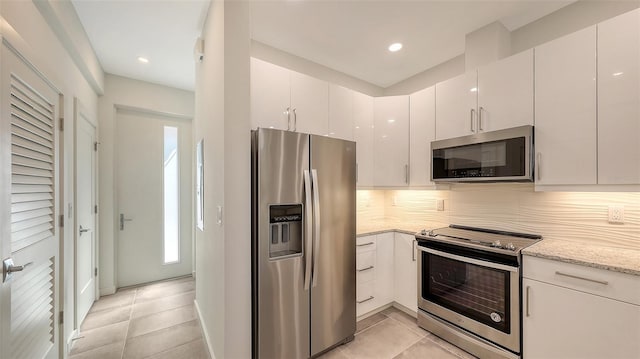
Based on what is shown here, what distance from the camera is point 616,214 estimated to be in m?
1.81

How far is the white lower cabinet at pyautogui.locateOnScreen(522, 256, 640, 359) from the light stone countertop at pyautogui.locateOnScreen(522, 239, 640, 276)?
0.13ft

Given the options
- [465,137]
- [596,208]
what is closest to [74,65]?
[465,137]

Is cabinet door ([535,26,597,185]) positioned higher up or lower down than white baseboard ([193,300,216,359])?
higher up

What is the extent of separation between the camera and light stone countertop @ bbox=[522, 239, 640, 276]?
144 centimetres

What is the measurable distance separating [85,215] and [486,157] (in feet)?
12.8

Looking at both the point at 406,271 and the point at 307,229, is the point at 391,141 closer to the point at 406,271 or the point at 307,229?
the point at 406,271

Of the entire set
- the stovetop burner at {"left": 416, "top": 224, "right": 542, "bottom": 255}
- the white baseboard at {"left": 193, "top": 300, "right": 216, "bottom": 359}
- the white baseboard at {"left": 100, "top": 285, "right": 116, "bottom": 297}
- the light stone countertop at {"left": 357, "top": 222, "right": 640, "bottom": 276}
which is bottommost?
the white baseboard at {"left": 100, "top": 285, "right": 116, "bottom": 297}

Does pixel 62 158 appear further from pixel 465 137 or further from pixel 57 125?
pixel 465 137

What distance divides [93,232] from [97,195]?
45 centimetres

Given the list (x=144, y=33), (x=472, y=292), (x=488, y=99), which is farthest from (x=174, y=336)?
(x=488, y=99)

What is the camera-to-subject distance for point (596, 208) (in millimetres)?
1903

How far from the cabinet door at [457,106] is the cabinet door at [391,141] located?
37cm

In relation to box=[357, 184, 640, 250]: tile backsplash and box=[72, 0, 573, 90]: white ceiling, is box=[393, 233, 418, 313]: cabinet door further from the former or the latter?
box=[72, 0, 573, 90]: white ceiling

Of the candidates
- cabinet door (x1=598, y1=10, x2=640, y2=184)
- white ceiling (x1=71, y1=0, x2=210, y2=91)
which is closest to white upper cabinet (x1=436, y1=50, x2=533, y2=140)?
cabinet door (x1=598, y1=10, x2=640, y2=184)
